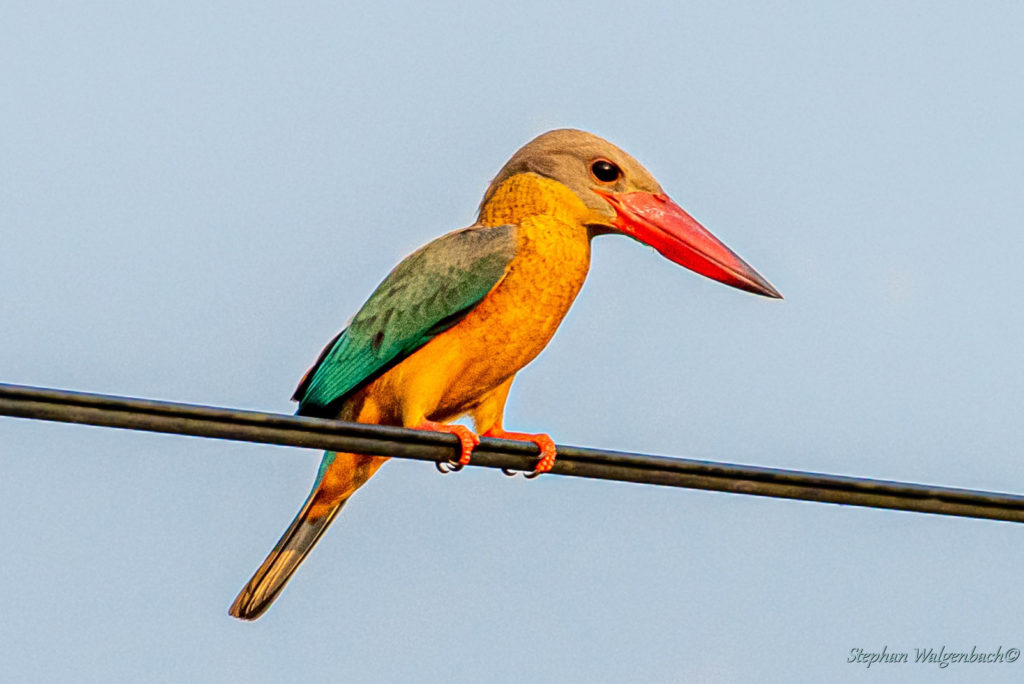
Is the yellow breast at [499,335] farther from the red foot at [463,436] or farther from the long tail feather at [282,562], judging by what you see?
the long tail feather at [282,562]

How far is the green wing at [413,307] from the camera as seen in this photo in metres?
6.42

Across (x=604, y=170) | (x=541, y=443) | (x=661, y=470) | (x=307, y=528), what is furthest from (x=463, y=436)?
(x=604, y=170)

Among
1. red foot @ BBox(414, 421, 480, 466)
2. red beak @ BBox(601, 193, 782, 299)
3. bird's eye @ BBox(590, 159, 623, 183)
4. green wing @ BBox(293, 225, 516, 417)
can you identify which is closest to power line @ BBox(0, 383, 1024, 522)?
red foot @ BBox(414, 421, 480, 466)

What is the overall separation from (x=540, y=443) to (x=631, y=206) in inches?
62.5

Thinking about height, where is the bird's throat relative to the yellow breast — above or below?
above

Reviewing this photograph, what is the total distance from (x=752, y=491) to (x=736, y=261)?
2522mm

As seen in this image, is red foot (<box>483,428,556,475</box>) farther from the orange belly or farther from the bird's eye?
the bird's eye

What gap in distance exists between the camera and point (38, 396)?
3.81 meters

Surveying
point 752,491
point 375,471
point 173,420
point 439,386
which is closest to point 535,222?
point 439,386

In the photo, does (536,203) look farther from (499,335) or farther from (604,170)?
(499,335)

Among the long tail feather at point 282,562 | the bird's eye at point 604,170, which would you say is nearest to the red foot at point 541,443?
the long tail feather at point 282,562

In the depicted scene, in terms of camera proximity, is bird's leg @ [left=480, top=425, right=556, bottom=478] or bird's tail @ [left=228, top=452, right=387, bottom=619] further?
bird's tail @ [left=228, top=452, right=387, bottom=619]

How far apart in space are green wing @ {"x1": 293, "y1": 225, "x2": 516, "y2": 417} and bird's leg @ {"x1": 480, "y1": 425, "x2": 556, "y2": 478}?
590 mm

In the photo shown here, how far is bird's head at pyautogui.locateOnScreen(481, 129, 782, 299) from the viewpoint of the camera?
6.94 meters
